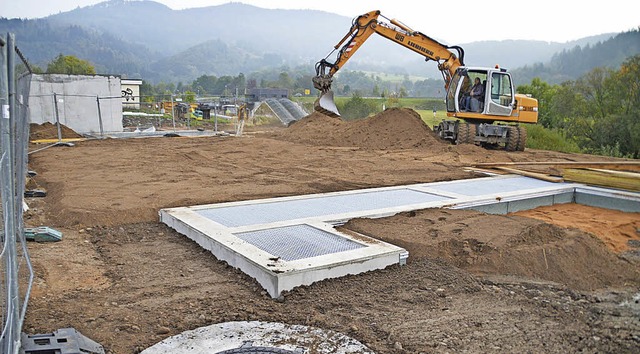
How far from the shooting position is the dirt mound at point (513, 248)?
5.82m

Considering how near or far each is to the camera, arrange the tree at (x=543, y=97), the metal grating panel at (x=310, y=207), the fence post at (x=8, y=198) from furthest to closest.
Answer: the tree at (x=543, y=97) < the metal grating panel at (x=310, y=207) < the fence post at (x=8, y=198)

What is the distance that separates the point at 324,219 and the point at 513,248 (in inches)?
90.3

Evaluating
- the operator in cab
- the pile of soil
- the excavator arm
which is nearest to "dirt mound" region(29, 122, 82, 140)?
the excavator arm

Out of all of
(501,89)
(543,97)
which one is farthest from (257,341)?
(543,97)

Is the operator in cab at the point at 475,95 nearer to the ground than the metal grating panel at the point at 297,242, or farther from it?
farther from it

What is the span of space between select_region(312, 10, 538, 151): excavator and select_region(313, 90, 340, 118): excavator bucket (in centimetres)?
201

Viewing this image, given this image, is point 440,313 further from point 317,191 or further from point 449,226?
point 317,191

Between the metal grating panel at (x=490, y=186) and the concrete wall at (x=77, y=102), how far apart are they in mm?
17132

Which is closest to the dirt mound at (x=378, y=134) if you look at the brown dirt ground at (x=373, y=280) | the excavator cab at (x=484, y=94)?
the excavator cab at (x=484, y=94)

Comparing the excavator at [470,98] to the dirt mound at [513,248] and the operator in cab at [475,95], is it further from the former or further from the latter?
the dirt mound at [513,248]

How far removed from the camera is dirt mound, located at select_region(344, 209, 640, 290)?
19.1ft

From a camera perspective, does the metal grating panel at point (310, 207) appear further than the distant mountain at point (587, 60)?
No

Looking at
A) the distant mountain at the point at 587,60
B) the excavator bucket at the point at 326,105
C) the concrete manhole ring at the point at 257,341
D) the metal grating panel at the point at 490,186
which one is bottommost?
the concrete manhole ring at the point at 257,341

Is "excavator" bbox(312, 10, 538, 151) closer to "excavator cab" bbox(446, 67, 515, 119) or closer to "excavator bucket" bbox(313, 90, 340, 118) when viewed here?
"excavator cab" bbox(446, 67, 515, 119)
